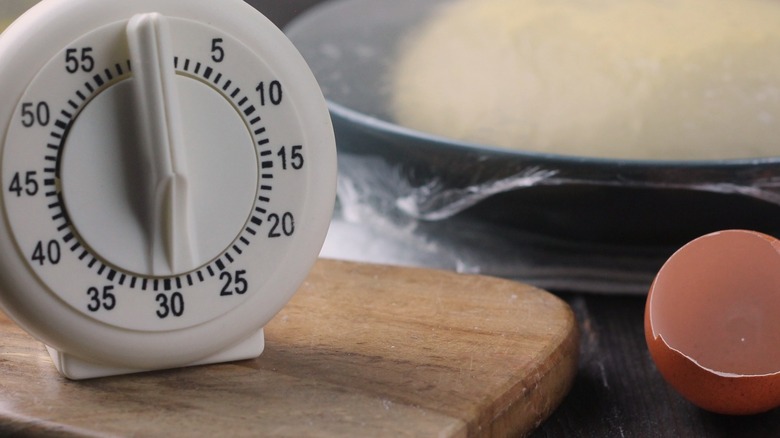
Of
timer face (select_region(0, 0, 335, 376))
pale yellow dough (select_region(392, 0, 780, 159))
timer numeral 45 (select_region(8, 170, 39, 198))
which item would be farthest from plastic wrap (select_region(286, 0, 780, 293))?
timer numeral 45 (select_region(8, 170, 39, 198))

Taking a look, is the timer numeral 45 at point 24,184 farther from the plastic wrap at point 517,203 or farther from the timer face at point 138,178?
the plastic wrap at point 517,203

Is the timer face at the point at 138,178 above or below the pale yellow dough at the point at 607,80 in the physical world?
above

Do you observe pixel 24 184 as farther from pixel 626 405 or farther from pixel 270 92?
pixel 626 405

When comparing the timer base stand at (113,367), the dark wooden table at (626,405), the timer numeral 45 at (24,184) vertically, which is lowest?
the dark wooden table at (626,405)

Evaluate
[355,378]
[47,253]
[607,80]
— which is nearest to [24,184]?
[47,253]

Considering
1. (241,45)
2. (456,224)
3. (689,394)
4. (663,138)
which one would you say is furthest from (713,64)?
(241,45)

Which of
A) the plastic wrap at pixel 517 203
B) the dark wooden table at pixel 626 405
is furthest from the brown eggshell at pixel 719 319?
the plastic wrap at pixel 517 203

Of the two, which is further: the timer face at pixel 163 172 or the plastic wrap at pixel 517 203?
the plastic wrap at pixel 517 203

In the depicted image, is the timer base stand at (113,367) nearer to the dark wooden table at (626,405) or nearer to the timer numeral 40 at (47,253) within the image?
the timer numeral 40 at (47,253)
